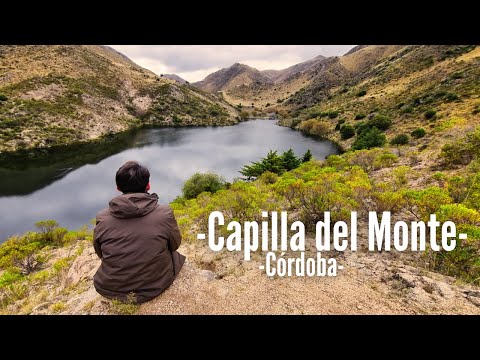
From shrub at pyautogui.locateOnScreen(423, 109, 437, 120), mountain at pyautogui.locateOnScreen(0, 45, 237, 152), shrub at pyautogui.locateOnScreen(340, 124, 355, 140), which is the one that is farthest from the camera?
shrub at pyautogui.locateOnScreen(340, 124, 355, 140)

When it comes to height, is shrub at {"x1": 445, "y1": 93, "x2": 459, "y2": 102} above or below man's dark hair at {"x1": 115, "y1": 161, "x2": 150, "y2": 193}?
above

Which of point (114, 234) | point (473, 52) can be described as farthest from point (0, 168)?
point (473, 52)

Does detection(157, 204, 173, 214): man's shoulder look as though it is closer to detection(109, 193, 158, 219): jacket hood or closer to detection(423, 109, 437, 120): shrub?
detection(109, 193, 158, 219): jacket hood

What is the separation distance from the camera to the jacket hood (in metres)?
3.61

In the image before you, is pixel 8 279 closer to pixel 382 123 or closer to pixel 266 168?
pixel 266 168

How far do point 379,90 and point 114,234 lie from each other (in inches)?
2661

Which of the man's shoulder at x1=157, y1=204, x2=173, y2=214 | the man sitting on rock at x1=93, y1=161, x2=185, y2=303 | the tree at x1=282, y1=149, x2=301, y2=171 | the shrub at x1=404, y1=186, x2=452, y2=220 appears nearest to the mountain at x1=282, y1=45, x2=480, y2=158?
the tree at x1=282, y1=149, x2=301, y2=171

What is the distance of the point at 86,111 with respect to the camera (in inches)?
2224

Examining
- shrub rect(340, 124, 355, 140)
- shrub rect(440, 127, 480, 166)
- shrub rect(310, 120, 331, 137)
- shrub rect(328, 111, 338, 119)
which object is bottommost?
shrub rect(440, 127, 480, 166)

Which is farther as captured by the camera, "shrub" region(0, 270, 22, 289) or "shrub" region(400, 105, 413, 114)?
"shrub" region(400, 105, 413, 114)

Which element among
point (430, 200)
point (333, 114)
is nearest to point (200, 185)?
point (430, 200)

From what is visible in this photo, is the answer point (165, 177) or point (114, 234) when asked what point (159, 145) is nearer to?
point (165, 177)

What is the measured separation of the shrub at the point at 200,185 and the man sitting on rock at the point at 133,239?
2003cm

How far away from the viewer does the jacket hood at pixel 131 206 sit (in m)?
3.61
